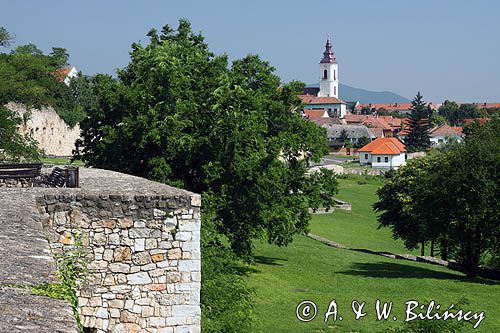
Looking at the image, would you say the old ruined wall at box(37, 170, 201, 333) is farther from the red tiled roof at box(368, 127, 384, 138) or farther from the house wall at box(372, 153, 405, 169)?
the red tiled roof at box(368, 127, 384, 138)

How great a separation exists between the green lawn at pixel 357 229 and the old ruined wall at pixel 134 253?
113 feet

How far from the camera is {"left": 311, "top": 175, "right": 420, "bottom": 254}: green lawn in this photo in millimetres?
45594

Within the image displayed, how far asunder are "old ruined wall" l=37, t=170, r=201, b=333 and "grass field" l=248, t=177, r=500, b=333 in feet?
28.1

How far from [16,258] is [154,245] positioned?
11.7 ft

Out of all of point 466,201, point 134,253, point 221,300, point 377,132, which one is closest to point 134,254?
point 134,253

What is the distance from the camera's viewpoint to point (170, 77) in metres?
21.9

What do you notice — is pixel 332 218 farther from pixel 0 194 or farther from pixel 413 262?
pixel 0 194

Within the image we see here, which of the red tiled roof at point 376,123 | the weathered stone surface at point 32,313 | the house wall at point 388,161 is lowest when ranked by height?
the weathered stone surface at point 32,313

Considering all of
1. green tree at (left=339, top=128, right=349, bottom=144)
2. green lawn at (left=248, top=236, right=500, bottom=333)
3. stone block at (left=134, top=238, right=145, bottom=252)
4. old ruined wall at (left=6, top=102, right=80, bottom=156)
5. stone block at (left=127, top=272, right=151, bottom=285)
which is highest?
green tree at (left=339, top=128, right=349, bottom=144)

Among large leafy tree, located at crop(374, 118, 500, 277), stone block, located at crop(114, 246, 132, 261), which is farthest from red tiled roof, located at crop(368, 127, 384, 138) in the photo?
stone block, located at crop(114, 246, 132, 261)

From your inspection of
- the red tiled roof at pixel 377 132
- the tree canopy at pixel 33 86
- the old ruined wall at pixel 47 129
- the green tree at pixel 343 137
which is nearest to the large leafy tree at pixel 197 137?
the tree canopy at pixel 33 86

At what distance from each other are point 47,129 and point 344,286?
29.1 m

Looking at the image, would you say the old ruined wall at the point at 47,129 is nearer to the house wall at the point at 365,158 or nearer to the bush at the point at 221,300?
the bush at the point at 221,300

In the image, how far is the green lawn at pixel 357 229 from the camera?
45.6 metres
